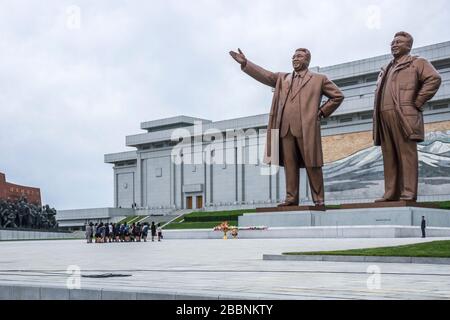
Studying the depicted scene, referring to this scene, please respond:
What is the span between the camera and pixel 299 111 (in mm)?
26844

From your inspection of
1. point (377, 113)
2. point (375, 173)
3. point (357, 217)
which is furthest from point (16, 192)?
point (377, 113)

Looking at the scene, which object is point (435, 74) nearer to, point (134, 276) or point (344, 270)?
point (344, 270)

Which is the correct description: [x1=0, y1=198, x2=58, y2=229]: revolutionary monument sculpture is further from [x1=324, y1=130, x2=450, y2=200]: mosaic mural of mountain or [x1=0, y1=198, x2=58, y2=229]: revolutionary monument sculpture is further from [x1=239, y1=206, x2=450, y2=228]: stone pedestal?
[x1=324, y1=130, x2=450, y2=200]: mosaic mural of mountain

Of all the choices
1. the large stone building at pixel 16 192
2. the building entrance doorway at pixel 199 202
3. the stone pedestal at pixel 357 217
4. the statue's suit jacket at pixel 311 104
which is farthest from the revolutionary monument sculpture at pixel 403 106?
the building entrance doorway at pixel 199 202

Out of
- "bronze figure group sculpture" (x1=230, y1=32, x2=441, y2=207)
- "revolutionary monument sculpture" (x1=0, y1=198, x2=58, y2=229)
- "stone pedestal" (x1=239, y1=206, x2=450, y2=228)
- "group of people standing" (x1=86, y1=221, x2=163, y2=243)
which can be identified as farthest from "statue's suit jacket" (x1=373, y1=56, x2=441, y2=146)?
"revolutionary monument sculpture" (x1=0, y1=198, x2=58, y2=229)

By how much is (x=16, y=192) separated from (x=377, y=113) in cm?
3265

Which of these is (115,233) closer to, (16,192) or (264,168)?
(16,192)

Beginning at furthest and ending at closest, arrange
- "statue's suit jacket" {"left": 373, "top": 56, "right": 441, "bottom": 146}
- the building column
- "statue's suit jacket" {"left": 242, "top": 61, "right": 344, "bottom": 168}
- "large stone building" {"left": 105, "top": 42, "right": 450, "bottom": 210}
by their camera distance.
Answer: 1. the building column
2. "large stone building" {"left": 105, "top": 42, "right": 450, "bottom": 210}
3. "statue's suit jacket" {"left": 242, "top": 61, "right": 344, "bottom": 168}
4. "statue's suit jacket" {"left": 373, "top": 56, "right": 441, "bottom": 146}

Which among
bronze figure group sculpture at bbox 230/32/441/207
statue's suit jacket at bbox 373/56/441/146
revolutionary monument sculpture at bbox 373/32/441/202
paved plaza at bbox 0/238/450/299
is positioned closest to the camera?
paved plaza at bbox 0/238/450/299

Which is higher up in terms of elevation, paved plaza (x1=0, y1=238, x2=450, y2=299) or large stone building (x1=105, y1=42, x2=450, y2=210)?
large stone building (x1=105, y1=42, x2=450, y2=210)

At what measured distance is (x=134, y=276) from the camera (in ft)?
29.5

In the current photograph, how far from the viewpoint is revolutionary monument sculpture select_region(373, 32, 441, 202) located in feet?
79.4
